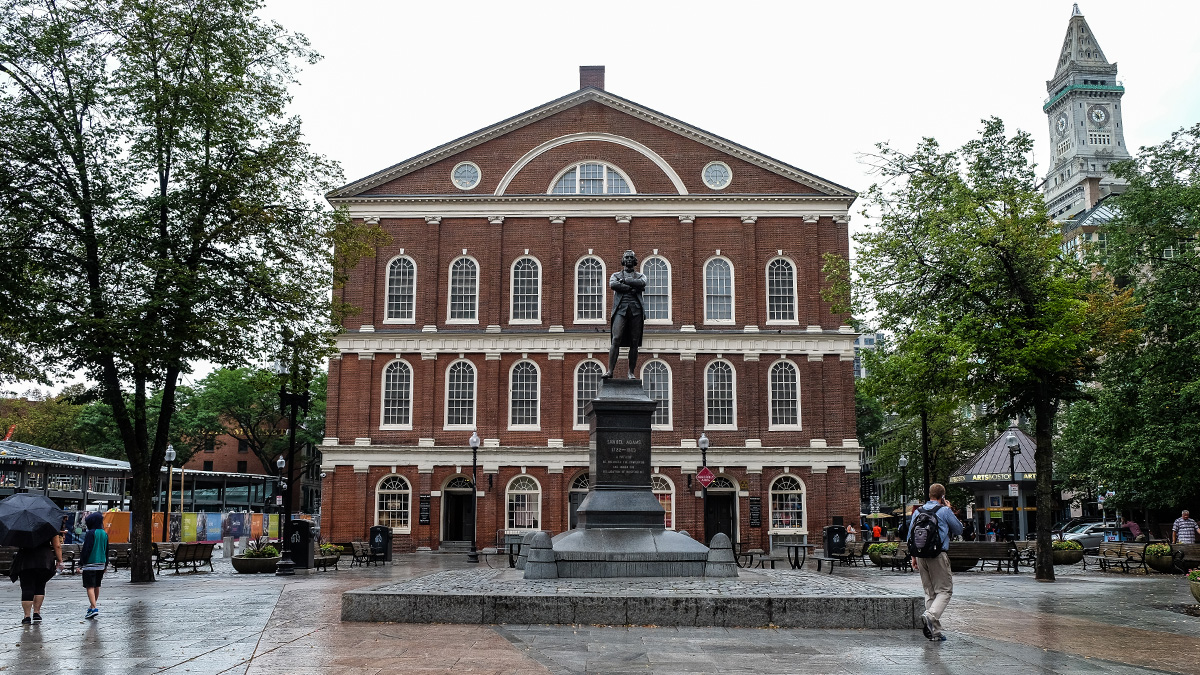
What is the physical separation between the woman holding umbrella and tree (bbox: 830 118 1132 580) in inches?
729

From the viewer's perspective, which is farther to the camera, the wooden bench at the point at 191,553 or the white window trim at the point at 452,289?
the white window trim at the point at 452,289

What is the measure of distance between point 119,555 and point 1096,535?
129 ft

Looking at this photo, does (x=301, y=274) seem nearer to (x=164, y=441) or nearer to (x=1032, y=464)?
(x=164, y=441)

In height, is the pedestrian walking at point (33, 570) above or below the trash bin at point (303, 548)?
above

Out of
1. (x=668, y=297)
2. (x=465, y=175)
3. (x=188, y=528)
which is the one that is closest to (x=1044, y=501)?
(x=668, y=297)

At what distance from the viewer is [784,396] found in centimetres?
4056

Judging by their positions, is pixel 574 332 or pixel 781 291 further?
pixel 781 291

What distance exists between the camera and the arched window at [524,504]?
39.8 metres

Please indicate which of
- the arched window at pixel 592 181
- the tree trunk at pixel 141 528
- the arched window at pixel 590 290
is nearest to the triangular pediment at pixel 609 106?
the arched window at pixel 592 181

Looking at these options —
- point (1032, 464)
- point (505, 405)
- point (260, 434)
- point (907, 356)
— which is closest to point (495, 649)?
point (907, 356)

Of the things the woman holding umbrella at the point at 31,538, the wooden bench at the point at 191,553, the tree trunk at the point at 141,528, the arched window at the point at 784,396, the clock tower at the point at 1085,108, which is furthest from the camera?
A: the clock tower at the point at 1085,108

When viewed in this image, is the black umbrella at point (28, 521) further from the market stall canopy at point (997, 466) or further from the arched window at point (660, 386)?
the market stall canopy at point (997, 466)

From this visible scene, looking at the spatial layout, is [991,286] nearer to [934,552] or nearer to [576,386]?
[934,552]

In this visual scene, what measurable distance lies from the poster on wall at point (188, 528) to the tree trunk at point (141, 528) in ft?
50.7
